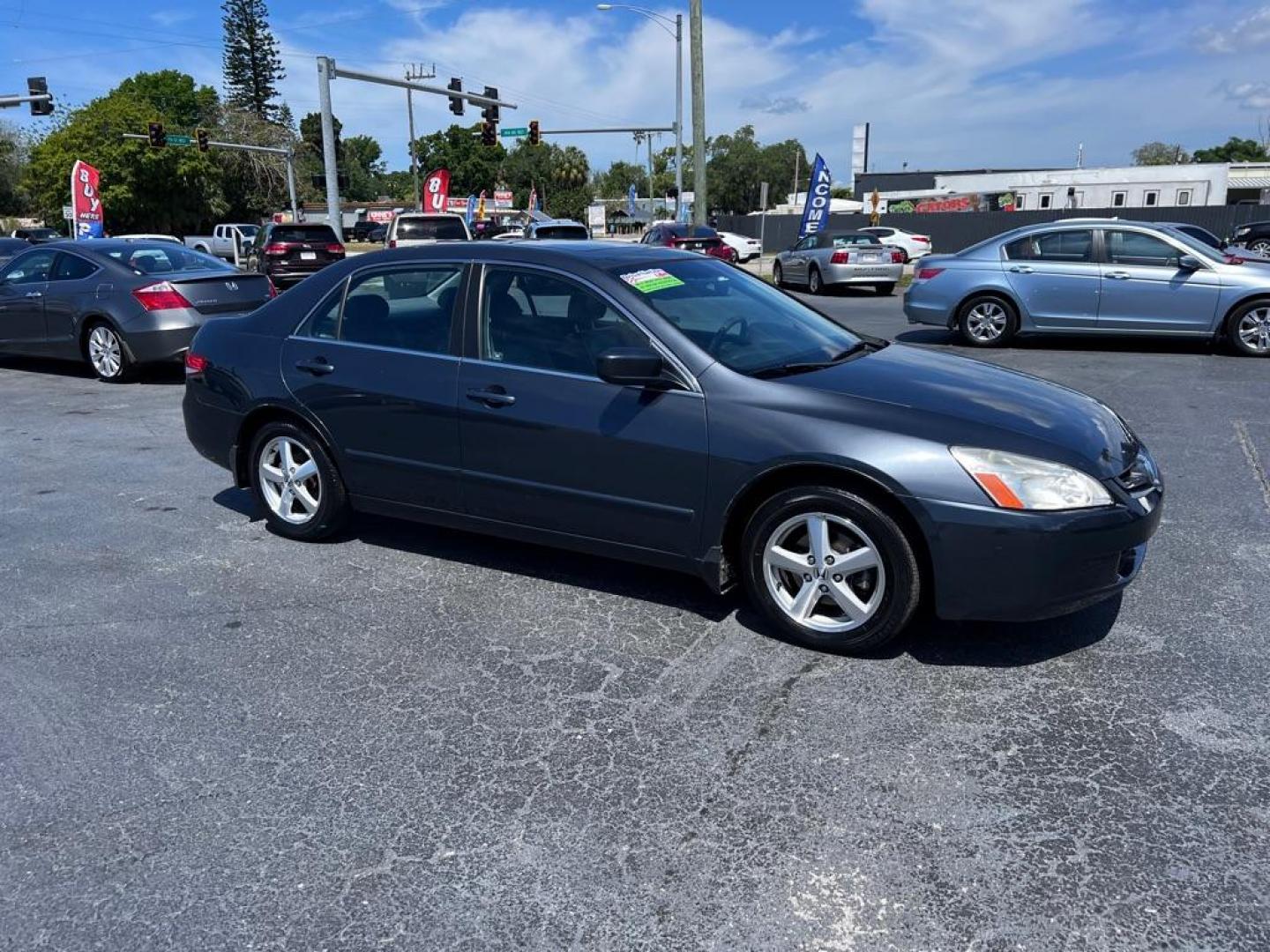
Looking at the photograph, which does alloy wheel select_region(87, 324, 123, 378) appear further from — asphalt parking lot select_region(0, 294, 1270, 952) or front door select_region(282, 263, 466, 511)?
front door select_region(282, 263, 466, 511)

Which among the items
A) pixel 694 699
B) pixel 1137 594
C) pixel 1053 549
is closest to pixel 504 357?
pixel 694 699

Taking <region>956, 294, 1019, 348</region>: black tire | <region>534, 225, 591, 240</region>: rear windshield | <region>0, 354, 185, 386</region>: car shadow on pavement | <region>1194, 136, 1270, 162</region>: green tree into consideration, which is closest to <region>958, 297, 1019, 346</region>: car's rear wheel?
<region>956, 294, 1019, 348</region>: black tire

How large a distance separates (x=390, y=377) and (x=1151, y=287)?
9.77m

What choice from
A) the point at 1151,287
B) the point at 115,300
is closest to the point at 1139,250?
the point at 1151,287

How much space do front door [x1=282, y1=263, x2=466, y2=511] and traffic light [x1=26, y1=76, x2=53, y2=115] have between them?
95.1ft

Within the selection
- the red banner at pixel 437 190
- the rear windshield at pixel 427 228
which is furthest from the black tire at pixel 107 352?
the red banner at pixel 437 190

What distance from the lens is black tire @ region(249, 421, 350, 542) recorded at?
5125 millimetres

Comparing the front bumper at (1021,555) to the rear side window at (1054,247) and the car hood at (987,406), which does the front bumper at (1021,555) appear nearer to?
the car hood at (987,406)

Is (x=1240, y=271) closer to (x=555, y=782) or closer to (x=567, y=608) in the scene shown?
(x=567, y=608)

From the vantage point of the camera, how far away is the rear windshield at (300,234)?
2378 centimetres

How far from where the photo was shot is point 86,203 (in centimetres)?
2650

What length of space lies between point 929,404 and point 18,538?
16.1 feet

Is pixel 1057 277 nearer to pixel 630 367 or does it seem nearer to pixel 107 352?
pixel 630 367

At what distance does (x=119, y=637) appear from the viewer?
4.21 meters
